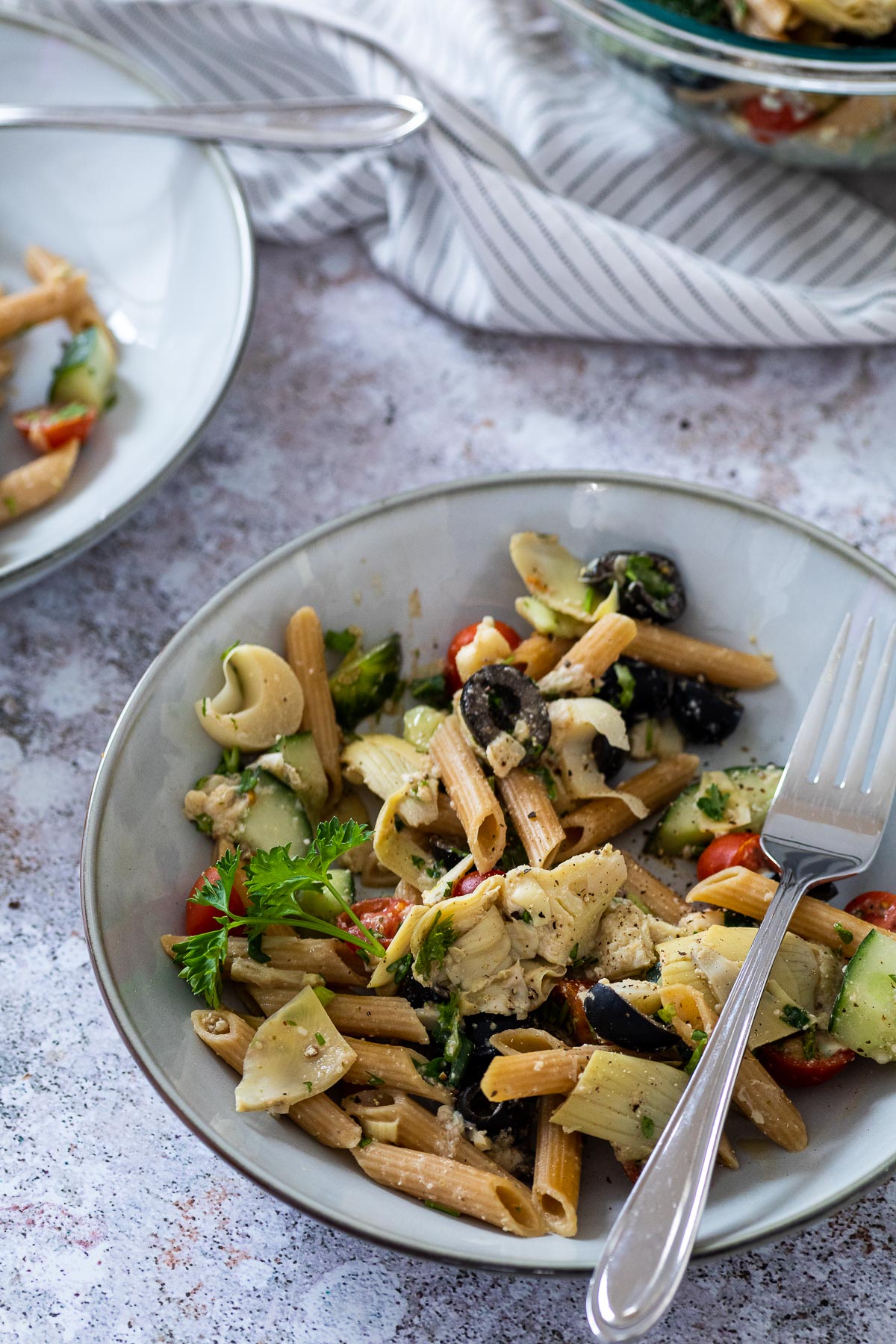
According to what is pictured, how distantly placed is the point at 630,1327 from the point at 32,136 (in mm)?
2549

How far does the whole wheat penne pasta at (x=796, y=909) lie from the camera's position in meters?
1.64

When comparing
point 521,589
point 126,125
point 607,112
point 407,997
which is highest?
point 126,125

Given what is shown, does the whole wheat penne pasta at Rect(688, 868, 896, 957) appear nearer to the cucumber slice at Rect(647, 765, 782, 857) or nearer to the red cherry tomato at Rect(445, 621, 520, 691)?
the cucumber slice at Rect(647, 765, 782, 857)

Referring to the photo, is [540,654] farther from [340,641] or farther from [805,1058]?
[805,1058]

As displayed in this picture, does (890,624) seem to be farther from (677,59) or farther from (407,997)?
(677,59)

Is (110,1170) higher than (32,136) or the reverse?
the reverse

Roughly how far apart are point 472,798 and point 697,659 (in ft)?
1.53

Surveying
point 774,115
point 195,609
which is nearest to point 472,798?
point 195,609

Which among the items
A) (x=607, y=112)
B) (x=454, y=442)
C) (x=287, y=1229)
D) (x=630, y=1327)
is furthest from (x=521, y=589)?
(x=607, y=112)

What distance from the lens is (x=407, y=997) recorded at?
5.41 feet

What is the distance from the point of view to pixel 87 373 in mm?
2373

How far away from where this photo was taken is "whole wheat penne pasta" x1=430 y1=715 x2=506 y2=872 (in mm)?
1713

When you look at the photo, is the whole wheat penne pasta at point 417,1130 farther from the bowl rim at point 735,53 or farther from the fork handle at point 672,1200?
the bowl rim at point 735,53

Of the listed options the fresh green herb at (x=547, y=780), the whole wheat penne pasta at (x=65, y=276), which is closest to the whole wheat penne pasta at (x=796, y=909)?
the fresh green herb at (x=547, y=780)
